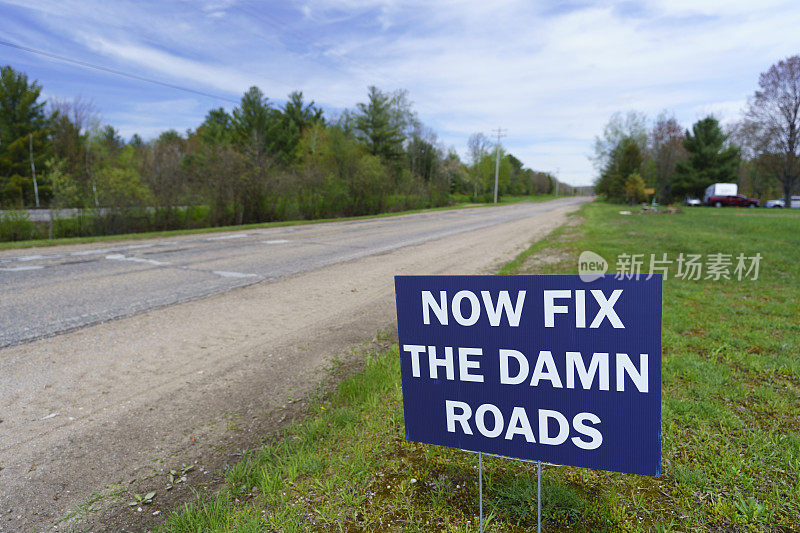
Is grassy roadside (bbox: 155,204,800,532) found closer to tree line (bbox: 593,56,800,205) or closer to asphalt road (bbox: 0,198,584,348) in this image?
asphalt road (bbox: 0,198,584,348)

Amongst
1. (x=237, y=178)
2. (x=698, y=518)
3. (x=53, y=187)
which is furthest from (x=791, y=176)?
(x=53, y=187)

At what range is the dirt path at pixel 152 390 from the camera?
2.66 m

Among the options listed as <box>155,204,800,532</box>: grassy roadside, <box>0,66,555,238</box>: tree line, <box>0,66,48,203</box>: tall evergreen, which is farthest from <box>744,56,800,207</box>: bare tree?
<box>0,66,48,203</box>: tall evergreen

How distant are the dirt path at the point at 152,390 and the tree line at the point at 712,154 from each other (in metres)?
43.2

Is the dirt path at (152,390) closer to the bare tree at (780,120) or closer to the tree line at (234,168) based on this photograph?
the tree line at (234,168)

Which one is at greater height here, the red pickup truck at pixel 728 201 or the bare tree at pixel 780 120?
the bare tree at pixel 780 120

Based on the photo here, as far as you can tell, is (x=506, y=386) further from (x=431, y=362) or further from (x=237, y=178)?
(x=237, y=178)

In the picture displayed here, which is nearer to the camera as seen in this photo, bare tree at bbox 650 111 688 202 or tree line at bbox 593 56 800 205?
tree line at bbox 593 56 800 205

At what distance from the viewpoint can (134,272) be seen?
8828 mm

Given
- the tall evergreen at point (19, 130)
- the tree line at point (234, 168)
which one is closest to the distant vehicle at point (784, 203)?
the tree line at point (234, 168)

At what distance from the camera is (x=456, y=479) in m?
2.55

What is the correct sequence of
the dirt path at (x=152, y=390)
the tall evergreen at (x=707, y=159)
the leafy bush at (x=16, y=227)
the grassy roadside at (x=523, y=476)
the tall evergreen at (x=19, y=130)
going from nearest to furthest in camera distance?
the grassy roadside at (x=523, y=476)
the dirt path at (x=152, y=390)
the leafy bush at (x=16, y=227)
the tall evergreen at (x=19, y=130)
the tall evergreen at (x=707, y=159)

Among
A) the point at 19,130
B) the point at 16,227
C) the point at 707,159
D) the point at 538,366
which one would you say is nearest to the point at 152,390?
the point at 538,366

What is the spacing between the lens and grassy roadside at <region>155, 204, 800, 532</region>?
2.20 m
